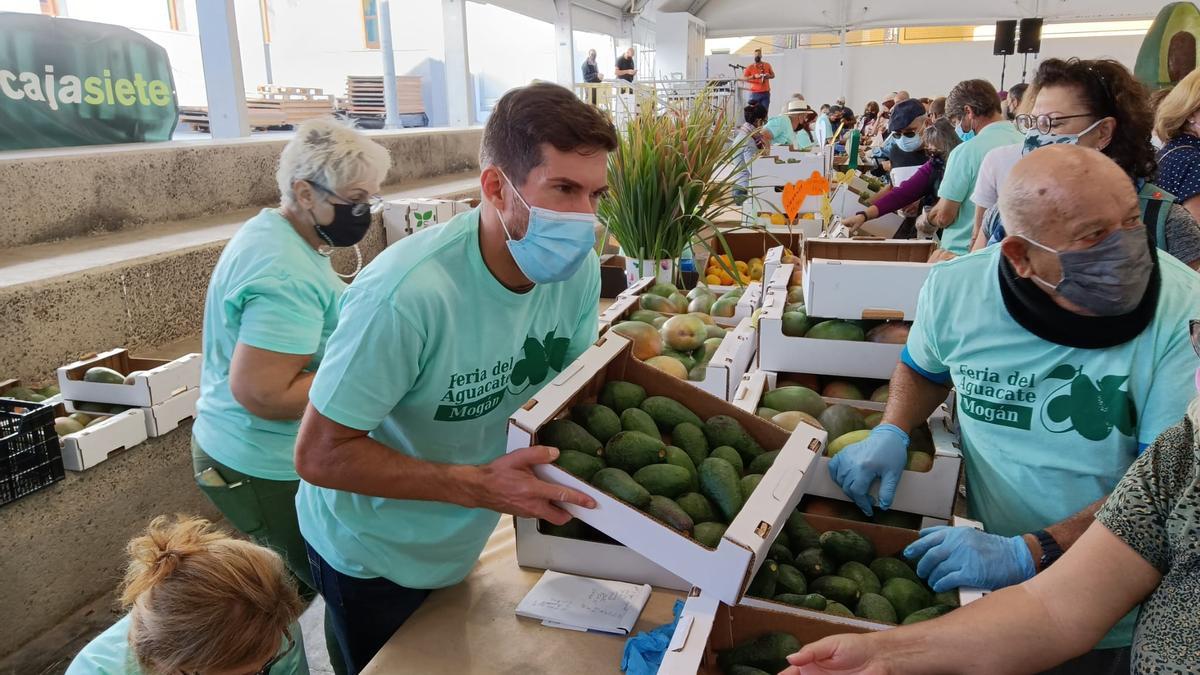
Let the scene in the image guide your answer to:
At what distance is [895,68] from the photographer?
22094 mm

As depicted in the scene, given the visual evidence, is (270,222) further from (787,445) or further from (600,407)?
(787,445)

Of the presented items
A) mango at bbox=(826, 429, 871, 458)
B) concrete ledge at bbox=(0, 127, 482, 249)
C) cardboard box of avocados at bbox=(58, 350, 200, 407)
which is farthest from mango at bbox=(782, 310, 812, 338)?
concrete ledge at bbox=(0, 127, 482, 249)

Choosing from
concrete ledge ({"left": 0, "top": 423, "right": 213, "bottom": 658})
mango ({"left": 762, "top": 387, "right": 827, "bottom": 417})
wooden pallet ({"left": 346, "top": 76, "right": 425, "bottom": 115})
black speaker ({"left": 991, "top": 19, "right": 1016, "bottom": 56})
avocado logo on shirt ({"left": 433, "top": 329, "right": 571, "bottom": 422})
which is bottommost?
concrete ledge ({"left": 0, "top": 423, "right": 213, "bottom": 658})

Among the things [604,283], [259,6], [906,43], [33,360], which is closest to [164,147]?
[33,360]

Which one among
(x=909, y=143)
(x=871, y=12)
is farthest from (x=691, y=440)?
(x=871, y=12)

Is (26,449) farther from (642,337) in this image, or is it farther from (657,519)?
(657,519)

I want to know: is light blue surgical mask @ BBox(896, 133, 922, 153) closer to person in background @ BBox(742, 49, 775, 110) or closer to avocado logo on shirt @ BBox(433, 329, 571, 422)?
person in background @ BBox(742, 49, 775, 110)

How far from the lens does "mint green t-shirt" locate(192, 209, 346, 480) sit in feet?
6.31

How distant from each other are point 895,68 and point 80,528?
23.2 m

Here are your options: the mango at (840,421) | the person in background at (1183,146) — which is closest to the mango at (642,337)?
the mango at (840,421)

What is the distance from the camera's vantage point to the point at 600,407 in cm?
143

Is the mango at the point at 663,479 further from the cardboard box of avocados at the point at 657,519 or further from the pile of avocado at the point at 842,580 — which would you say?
the pile of avocado at the point at 842,580

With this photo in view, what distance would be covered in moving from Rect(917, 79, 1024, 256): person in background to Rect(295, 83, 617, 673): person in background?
297cm

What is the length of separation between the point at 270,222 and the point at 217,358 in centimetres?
39
